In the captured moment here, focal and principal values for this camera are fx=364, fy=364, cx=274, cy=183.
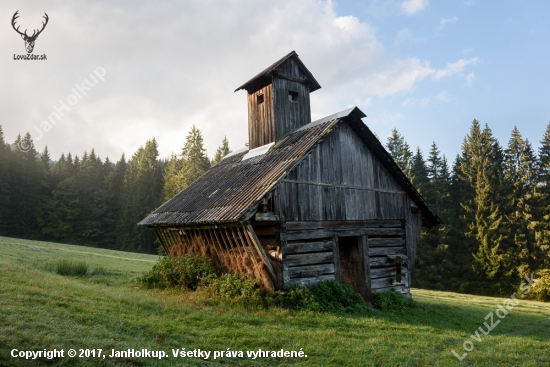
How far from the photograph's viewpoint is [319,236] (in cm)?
1376

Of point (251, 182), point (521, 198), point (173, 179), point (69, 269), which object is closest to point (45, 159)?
point (173, 179)

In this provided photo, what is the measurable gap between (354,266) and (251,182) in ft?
19.2

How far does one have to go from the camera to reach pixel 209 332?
348 inches

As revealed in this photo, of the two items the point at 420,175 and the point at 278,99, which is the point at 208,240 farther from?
the point at 420,175

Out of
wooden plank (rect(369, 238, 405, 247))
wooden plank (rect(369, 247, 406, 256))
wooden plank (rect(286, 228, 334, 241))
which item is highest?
wooden plank (rect(286, 228, 334, 241))

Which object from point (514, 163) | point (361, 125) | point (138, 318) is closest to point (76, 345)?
point (138, 318)

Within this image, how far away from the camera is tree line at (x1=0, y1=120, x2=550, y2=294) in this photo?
34875mm

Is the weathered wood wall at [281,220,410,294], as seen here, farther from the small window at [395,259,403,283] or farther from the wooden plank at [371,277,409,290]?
the small window at [395,259,403,283]

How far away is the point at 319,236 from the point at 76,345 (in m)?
8.97

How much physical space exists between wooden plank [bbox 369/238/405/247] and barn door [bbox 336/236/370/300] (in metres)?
0.65

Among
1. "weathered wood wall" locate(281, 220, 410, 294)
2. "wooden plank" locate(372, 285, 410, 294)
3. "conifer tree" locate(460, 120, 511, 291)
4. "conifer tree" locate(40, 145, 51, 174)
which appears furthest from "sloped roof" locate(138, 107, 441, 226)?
"conifer tree" locate(40, 145, 51, 174)

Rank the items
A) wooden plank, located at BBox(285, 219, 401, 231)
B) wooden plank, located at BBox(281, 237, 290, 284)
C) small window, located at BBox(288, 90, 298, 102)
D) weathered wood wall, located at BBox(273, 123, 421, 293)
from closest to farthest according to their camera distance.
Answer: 1. wooden plank, located at BBox(281, 237, 290, 284)
2. wooden plank, located at BBox(285, 219, 401, 231)
3. weathered wood wall, located at BBox(273, 123, 421, 293)
4. small window, located at BBox(288, 90, 298, 102)

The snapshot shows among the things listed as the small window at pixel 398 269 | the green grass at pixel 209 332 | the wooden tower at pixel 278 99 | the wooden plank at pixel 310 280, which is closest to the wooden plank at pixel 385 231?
the small window at pixel 398 269

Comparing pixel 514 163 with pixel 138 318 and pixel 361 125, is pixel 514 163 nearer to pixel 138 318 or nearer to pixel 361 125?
pixel 361 125
